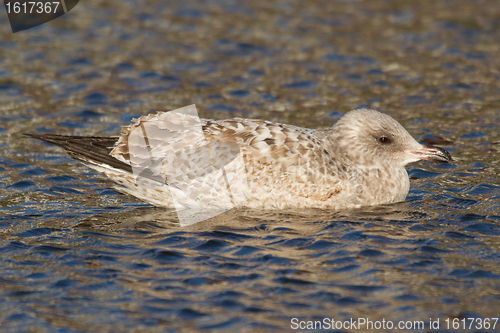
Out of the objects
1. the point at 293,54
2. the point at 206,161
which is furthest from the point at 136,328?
the point at 293,54

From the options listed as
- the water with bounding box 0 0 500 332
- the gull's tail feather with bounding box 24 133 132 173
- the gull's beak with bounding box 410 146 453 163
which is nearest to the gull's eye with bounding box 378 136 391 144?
the gull's beak with bounding box 410 146 453 163

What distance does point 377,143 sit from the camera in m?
9.00

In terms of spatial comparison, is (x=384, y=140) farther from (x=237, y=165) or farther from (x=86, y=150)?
(x=86, y=150)

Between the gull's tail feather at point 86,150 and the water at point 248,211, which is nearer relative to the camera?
the water at point 248,211

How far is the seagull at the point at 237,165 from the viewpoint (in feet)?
27.6

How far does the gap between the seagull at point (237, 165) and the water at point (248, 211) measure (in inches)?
10.6

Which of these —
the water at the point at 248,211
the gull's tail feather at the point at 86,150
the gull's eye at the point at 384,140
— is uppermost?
the gull's tail feather at the point at 86,150

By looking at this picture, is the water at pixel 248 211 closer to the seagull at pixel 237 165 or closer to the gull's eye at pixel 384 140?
the seagull at pixel 237 165

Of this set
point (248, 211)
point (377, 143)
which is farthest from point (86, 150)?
point (377, 143)

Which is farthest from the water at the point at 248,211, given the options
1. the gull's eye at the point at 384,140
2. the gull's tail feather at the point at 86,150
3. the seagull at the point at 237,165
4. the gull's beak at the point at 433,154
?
the gull's eye at the point at 384,140

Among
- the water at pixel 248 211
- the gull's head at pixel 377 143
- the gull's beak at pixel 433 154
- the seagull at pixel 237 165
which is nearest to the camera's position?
the water at pixel 248 211

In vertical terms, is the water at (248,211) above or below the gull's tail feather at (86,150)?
below

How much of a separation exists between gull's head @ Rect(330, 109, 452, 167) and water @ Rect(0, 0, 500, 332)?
0.62m

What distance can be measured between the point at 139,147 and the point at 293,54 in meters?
7.04
